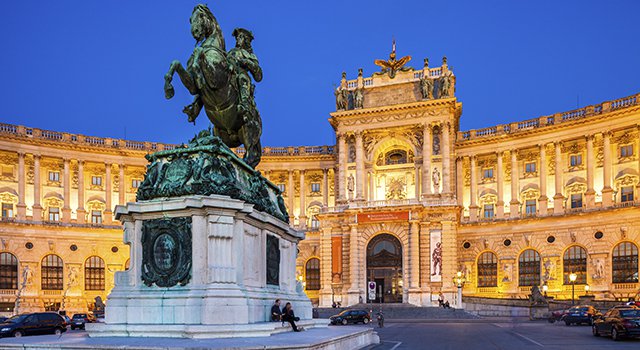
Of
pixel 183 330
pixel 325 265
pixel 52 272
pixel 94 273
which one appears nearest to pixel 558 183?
pixel 325 265

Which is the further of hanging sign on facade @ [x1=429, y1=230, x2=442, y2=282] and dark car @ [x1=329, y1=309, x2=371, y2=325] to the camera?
hanging sign on facade @ [x1=429, y1=230, x2=442, y2=282]

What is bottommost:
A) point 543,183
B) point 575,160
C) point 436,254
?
point 436,254

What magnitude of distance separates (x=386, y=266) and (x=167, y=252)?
1894 inches

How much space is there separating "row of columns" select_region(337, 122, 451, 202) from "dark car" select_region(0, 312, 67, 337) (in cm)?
3622

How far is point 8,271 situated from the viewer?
2280 inches

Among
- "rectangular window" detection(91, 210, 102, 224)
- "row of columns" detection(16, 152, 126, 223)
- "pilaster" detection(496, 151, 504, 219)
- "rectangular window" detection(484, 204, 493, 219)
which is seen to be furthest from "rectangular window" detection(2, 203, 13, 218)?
"pilaster" detection(496, 151, 504, 219)

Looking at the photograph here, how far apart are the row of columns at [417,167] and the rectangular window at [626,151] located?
15177mm

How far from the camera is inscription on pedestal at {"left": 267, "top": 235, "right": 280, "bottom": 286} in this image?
1653 centimetres

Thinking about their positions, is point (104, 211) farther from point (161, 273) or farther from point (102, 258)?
point (161, 273)

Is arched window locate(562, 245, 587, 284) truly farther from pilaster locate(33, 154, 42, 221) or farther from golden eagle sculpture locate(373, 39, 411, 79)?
pilaster locate(33, 154, 42, 221)

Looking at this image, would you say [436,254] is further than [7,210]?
No

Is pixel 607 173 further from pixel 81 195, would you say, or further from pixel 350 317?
pixel 81 195

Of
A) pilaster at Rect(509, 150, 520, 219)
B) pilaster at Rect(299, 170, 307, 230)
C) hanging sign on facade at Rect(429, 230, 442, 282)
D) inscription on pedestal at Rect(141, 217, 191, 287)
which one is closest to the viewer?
inscription on pedestal at Rect(141, 217, 191, 287)

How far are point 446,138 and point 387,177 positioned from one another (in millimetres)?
7602
